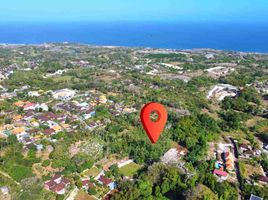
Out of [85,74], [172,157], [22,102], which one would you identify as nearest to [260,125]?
[172,157]

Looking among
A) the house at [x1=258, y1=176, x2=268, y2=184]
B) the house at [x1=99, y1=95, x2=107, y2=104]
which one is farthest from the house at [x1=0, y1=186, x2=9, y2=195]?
the house at [x1=99, y1=95, x2=107, y2=104]

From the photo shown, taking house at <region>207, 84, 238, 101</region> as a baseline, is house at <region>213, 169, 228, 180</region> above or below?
above

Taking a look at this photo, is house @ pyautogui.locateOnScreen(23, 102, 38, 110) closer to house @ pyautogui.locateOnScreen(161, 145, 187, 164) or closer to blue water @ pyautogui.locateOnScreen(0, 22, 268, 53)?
house @ pyautogui.locateOnScreen(161, 145, 187, 164)

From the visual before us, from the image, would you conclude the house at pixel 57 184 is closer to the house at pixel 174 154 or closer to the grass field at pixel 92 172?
the grass field at pixel 92 172

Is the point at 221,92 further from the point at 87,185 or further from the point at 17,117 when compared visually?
the point at 87,185

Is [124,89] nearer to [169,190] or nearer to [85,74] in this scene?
[85,74]

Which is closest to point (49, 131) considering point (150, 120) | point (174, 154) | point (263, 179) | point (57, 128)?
point (57, 128)
